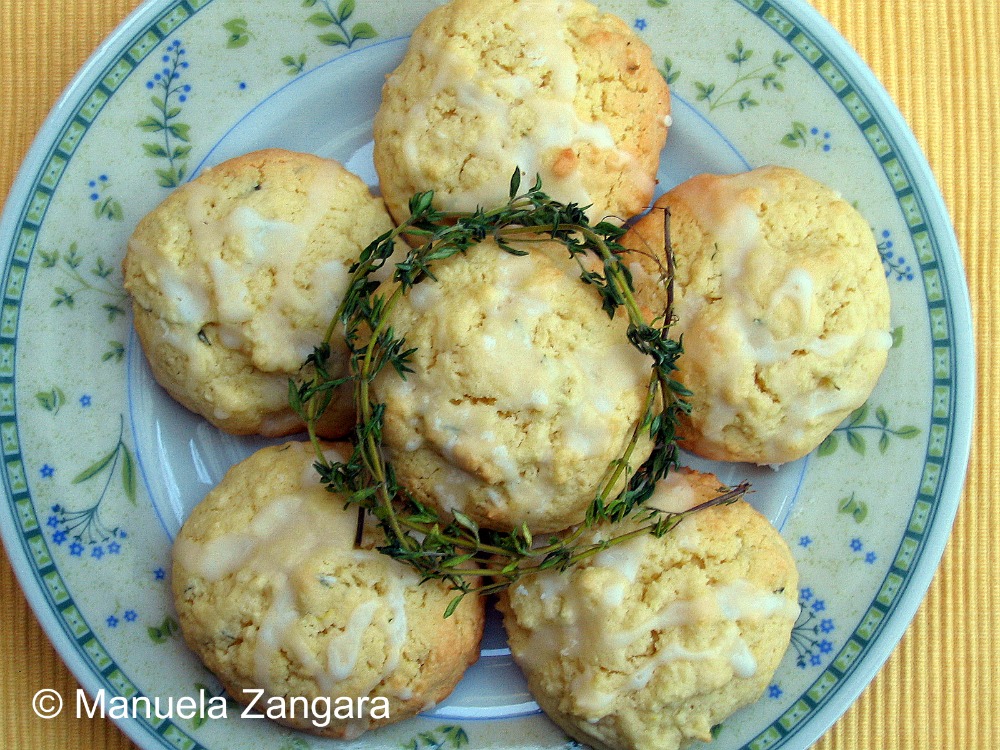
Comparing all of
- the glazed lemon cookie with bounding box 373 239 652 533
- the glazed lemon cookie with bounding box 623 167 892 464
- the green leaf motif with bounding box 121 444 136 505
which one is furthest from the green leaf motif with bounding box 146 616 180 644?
the glazed lemon cookie with bounding box 623 167 892 464

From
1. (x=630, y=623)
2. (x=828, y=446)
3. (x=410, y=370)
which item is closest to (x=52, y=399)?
(x=410, y=370)

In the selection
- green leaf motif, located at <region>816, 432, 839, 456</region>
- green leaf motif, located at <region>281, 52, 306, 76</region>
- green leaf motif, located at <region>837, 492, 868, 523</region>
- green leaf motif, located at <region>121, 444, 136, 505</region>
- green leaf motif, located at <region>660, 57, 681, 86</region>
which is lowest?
green leaf motif, located at <region>837, 492, 868, 523</region>

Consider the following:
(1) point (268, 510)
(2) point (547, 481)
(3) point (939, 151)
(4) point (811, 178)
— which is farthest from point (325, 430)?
(3) point (939, 151)

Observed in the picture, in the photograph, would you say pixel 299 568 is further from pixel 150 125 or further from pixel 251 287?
pixel 150 125

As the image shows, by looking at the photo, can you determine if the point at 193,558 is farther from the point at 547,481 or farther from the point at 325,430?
the point at 547,481

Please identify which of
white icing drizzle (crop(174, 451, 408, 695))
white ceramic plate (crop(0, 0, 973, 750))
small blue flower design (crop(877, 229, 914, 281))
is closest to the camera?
white icing drizzle (crop(174, 451, 408, 695))

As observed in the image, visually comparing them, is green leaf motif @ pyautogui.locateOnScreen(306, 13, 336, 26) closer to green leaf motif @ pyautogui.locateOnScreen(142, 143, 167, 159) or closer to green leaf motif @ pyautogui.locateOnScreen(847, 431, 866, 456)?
green leaf motif @ pyautogui.locateOnScreen(142, 143, 167, 159)

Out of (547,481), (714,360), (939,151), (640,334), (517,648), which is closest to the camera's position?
(640,334)
